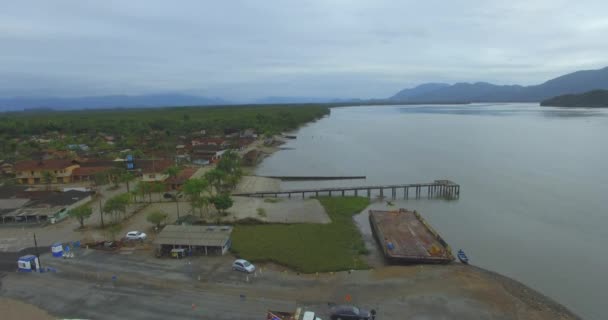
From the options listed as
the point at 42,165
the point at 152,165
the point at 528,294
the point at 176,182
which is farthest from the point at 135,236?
the point at 42,165

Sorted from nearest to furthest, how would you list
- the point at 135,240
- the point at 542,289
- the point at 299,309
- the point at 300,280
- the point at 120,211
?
the point at 299,309 < the point at 300,280 < the point at 542,289 < the point at 135,240 < the point at 120,211

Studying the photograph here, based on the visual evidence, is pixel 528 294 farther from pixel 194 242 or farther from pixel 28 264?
pixel 28 264

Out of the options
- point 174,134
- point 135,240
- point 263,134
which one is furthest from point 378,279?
point 174,134

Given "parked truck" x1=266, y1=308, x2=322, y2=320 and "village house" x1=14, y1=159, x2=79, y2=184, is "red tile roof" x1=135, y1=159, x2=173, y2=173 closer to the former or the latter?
"village house" x1=14, y1=159, x2=79, y2=184

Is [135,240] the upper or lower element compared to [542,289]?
upper

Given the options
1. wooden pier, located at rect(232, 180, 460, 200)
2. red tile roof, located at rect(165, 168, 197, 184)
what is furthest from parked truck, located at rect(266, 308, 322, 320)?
red tile roof, located at rect(165, 168, 197, 184)

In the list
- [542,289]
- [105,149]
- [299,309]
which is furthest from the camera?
[105,149]

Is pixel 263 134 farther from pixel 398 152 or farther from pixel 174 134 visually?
pixel 398 152
